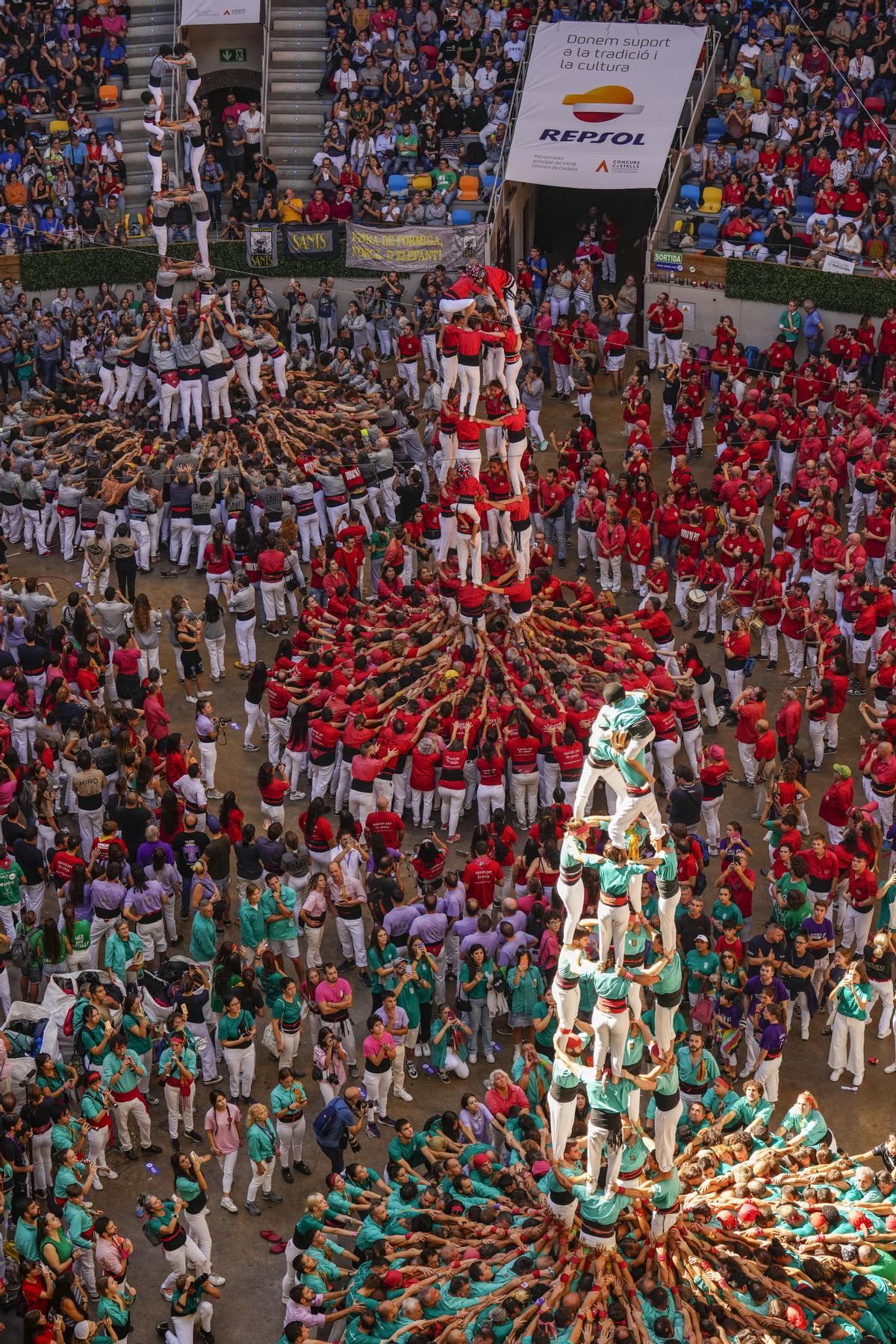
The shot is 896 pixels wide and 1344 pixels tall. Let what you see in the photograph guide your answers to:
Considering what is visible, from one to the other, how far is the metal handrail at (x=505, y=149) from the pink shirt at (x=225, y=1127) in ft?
62.4

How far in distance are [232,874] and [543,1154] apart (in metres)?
6.34

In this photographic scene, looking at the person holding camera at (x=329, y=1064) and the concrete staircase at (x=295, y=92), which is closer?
the person holding camera at (x=329, y=1064)

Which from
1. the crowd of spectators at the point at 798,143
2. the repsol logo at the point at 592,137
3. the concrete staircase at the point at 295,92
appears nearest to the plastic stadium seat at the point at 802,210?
the crowd of spectators at the point at 798,143

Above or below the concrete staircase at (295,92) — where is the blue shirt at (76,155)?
below

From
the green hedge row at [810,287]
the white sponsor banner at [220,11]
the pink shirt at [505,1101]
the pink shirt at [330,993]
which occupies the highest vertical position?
the white sponsor banner at [220,11]

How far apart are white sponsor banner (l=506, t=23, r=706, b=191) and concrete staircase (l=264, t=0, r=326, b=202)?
396cm

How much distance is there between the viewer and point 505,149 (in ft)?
111

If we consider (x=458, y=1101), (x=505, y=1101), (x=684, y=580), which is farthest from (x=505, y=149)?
(x=505, y=1101)

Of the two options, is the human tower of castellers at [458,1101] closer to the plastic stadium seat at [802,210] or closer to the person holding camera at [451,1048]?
the person holding camera at [451,1048]

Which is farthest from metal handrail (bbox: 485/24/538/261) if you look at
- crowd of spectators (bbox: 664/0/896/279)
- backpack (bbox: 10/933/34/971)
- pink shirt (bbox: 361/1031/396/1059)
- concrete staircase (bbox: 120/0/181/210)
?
pink shirt (bbox: 361/1031/396/1059)

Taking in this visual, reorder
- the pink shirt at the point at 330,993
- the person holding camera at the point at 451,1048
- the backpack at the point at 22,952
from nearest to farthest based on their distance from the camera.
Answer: the pink shirt at the point at 330,993 < the person holding camera at the point at 451,1048 < the backpack at the point at 22,952

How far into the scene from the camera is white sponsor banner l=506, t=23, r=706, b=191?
3297cm

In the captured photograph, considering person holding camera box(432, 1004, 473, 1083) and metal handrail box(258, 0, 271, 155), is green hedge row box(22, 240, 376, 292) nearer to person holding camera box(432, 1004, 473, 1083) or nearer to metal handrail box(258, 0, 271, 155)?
metal handrail box(258, 0, 271, 155)

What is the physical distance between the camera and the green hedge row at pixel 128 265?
33562 mm
